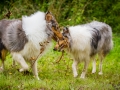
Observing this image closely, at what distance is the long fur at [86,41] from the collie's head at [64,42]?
0.14 meters

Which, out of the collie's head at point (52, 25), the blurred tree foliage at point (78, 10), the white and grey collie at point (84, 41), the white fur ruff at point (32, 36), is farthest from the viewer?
the blurred tree foliage at point (78, 10)

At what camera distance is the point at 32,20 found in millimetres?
7590

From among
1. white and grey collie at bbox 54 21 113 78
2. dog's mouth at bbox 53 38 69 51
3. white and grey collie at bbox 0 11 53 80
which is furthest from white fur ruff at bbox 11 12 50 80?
white and grey collie at bbox 54 21 113 78

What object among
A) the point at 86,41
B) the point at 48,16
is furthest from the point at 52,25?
the point at 86,41

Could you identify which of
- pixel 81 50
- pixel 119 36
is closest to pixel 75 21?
pixel 119 36

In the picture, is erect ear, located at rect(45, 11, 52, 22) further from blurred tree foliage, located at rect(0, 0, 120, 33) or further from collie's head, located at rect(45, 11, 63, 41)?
blurred tree foliage, located at rect(0, 0, 120, 33)

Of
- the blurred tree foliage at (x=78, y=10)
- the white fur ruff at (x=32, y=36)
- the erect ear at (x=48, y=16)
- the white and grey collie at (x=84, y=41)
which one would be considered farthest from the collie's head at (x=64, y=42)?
the blurred tree foliage at (x=78, y=10)

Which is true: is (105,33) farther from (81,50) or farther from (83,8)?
(83,8)

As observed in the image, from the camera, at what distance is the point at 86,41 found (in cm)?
875

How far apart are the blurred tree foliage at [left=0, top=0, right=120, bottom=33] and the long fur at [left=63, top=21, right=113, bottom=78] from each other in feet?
17.1

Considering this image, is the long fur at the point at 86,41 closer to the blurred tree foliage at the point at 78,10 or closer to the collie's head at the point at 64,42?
the collie's head at the point at 64,42

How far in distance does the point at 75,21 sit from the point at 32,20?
725 cm

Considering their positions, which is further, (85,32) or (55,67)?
(55,67)

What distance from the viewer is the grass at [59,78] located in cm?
673
